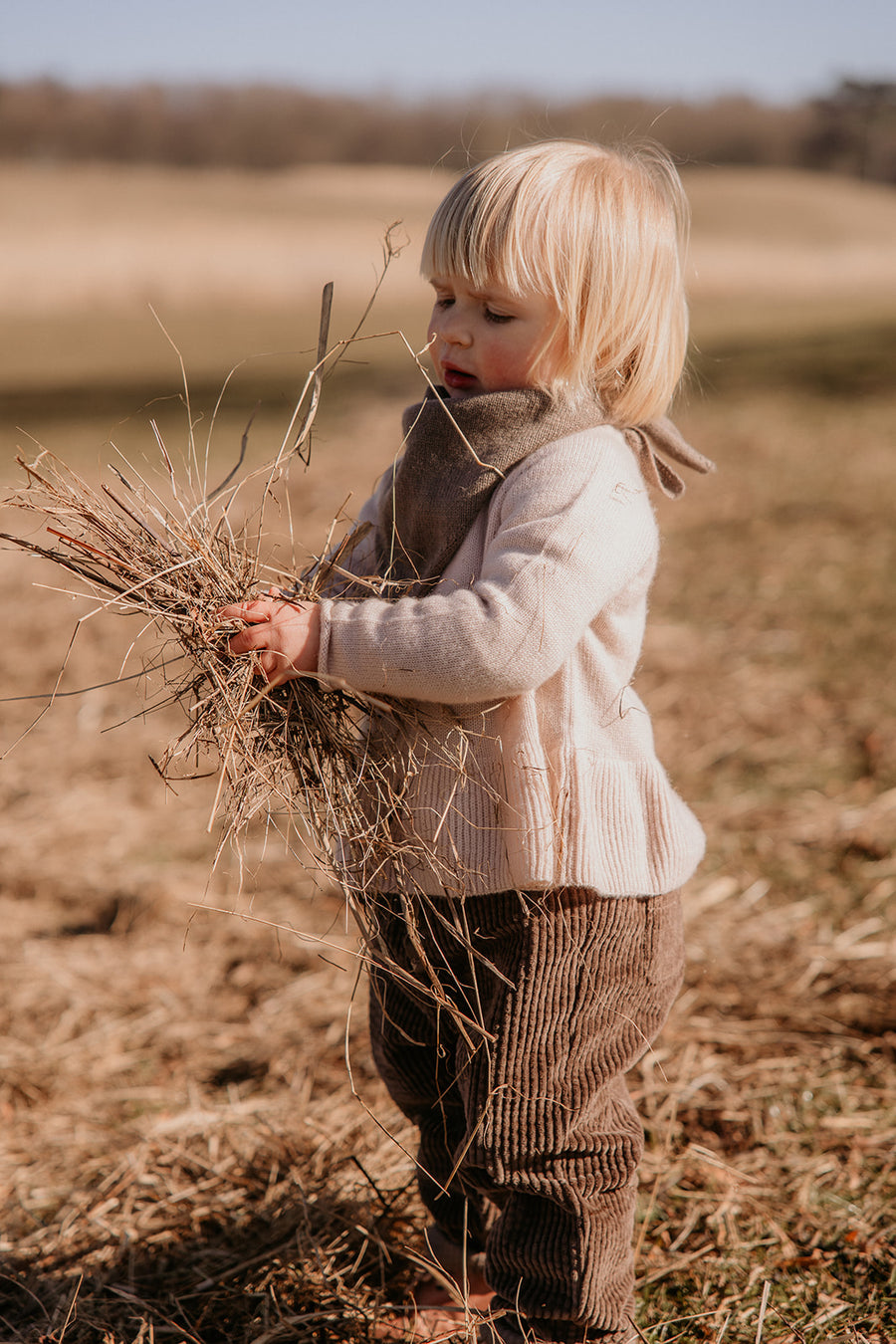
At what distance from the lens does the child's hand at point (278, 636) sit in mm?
1729

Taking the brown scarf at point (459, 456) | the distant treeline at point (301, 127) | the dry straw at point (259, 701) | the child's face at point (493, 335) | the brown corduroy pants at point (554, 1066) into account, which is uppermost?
the distant treeline at point (301, 127)

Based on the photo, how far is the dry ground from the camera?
90.2 inches

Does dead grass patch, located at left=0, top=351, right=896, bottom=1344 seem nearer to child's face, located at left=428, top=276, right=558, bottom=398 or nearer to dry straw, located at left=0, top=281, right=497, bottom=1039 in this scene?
dry straw, located at left=0, top=281, right=497, bottom=1039

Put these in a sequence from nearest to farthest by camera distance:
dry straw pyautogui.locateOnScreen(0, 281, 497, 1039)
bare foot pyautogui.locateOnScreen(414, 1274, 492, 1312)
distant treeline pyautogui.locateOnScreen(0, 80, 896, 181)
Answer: dry straw pyautogui.locateOnScreen(0, 281, 497, 1039)
bare foot pyautogui.locateOnScreen(414, 1274, 492, 1312)
distant treeline pyautogui.locateOnScreen(0, 80, 896, 181)

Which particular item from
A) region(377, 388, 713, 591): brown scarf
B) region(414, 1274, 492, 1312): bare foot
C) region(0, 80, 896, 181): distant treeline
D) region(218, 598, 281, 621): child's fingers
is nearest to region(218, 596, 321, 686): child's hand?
region(218, 598, 281, 621): child's fingers

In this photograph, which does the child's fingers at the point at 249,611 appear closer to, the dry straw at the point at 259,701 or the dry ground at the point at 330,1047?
the dry straw at the point at 259,701

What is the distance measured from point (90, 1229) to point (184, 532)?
163 cm

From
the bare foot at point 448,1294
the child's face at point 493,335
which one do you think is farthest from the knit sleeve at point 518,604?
the bare foot at point 448,1294

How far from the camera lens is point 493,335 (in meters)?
1.79

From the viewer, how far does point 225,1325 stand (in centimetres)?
220

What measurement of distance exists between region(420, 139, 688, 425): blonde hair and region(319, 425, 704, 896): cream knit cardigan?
0.10m

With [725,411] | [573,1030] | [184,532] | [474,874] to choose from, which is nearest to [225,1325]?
[573,1030]

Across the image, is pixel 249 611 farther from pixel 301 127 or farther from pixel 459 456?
pixel 301 127

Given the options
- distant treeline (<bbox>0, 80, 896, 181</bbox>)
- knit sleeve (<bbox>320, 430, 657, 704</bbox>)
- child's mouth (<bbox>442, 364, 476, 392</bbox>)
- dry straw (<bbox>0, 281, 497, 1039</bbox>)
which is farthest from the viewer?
distant treeline (<bbox>0, 80, 896, 181</bbox>)
